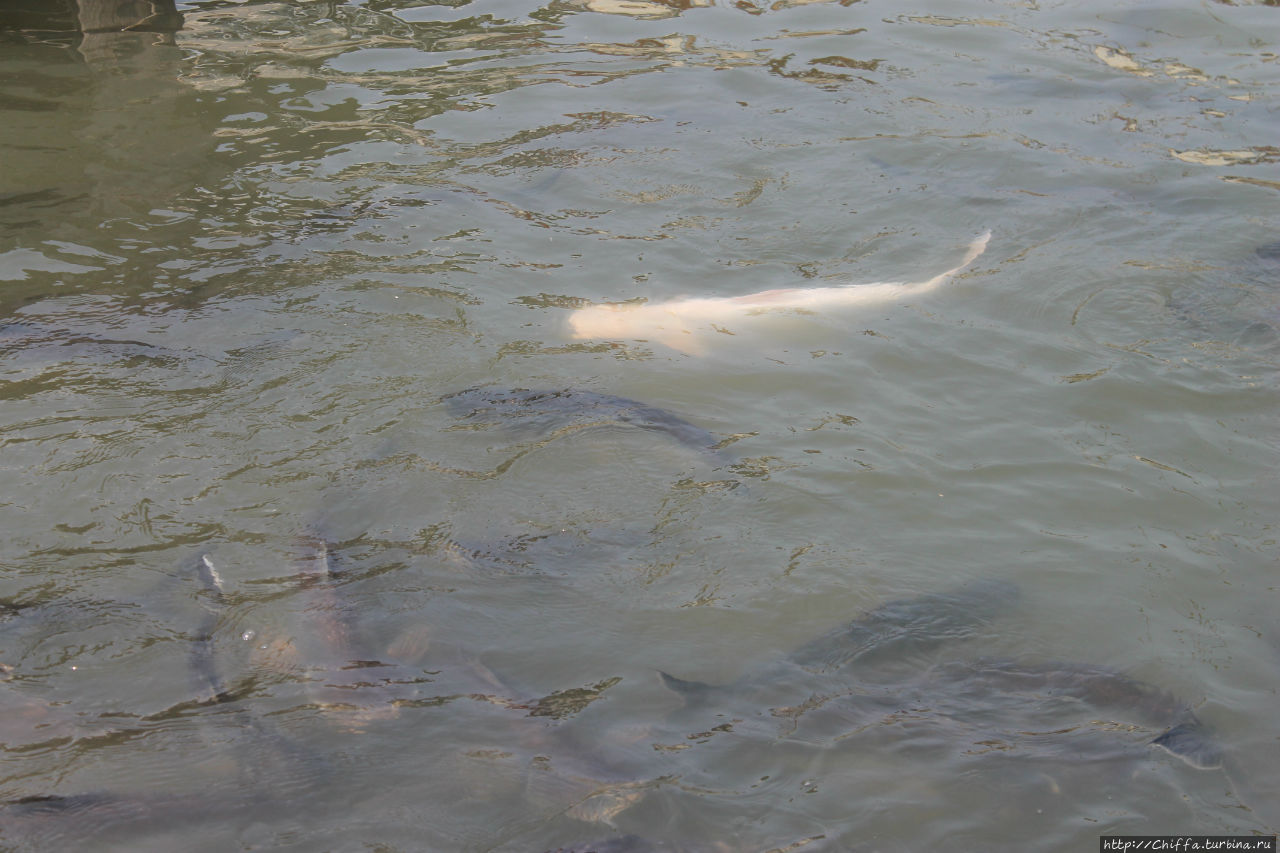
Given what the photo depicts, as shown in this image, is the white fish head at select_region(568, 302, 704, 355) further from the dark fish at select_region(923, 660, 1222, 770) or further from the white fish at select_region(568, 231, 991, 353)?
the dark fish at select_region(923, 660, 1222, 770)

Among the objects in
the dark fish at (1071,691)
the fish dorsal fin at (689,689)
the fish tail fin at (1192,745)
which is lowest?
the fish tail fin at (1192,745)

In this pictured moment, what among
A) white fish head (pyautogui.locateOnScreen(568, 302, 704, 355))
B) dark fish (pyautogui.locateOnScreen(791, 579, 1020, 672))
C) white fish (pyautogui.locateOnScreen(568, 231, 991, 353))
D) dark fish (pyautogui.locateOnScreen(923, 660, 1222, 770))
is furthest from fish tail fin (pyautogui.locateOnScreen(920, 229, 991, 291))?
dark fish (pyautogui.locateOnScreen(923, 660, 1222, 770))

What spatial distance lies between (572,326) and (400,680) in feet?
8.98

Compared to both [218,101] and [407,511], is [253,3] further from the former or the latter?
[407,511]

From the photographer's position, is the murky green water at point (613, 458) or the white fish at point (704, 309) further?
the white fish at point (704, 309)

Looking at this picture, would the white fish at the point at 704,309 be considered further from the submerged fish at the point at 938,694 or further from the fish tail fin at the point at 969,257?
the submerged fish at the point at 938,694

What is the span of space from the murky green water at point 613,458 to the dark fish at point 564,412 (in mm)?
37

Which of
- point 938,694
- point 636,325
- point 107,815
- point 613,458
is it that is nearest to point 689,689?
point 938,694

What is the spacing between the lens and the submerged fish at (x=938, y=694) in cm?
338

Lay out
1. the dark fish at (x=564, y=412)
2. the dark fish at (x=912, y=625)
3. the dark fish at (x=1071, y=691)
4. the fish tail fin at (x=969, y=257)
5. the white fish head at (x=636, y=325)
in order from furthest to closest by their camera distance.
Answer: the fish tail fin at (x=969, y=257) → the white fish head at (x=636, y=325) → the dark fish at (x=564, y=412) → the dark fish at (x=912, y=625) → the dark fish at (x=1071, y=691)

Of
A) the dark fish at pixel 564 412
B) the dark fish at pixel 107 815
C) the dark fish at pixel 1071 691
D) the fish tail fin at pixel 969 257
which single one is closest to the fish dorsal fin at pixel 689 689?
the dark fish at pixel 1071 691

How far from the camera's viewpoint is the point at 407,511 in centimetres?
430

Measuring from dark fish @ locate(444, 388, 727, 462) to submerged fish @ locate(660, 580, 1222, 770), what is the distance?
53.8 inches

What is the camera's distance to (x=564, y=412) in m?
5.00
